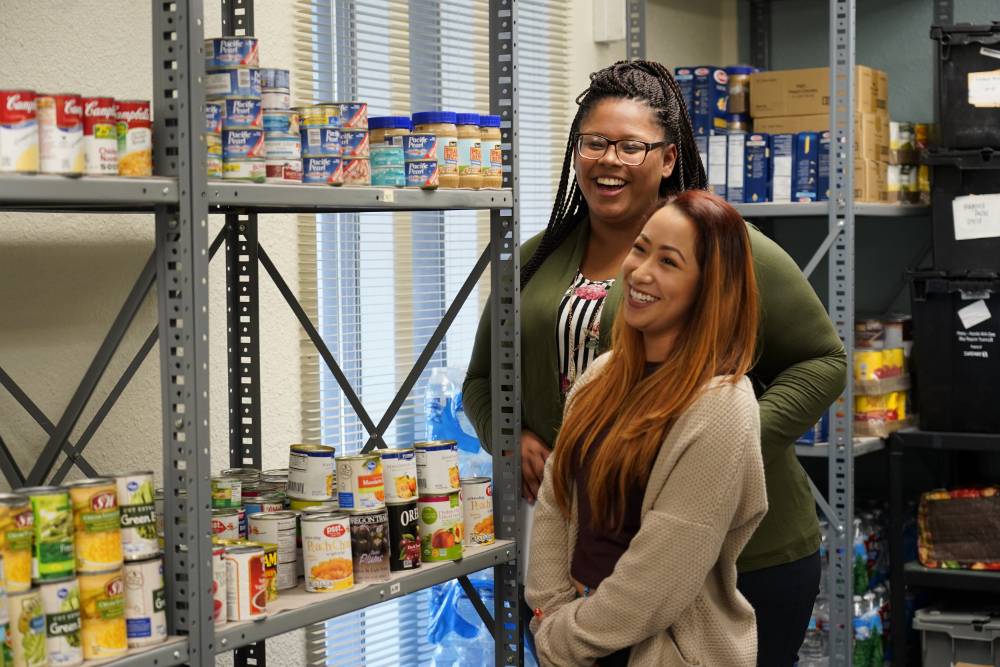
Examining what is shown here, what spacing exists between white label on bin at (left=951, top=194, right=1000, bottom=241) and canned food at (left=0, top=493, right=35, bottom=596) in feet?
11.2

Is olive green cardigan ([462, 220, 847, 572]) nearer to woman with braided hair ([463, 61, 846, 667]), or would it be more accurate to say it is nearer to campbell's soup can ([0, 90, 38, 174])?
woman with braided hair ([463, 61, 846, 667])

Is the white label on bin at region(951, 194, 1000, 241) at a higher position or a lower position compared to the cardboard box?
lower

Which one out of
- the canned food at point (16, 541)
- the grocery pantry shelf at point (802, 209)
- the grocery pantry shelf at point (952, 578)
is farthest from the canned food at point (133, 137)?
the grocery pantry shelf at point (952, 578)

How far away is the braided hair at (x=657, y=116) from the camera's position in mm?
2662

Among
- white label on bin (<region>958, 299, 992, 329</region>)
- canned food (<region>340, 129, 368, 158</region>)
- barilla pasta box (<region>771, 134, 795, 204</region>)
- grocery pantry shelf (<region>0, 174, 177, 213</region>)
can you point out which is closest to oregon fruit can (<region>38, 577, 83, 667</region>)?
grocery pantry shelf (<region>0, 174, 177, 213</region>)

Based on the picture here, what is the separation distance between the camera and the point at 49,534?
1858 mm

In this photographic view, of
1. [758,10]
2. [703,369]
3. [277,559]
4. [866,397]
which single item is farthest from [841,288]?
[277,559]

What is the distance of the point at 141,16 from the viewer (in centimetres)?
296

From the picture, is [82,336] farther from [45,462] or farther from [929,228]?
[929,228]

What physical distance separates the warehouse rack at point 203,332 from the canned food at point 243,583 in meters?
0.03

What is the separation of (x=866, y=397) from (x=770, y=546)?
1953 millimetres

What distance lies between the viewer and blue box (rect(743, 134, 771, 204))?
4.30 metres

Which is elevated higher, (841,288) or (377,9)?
(377,9)

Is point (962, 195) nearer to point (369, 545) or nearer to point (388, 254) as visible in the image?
point (388, 254)
